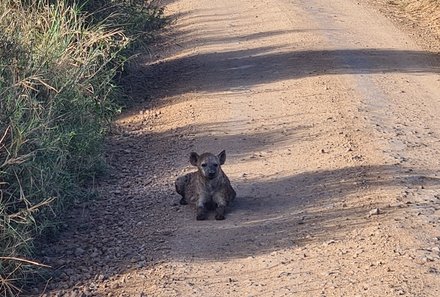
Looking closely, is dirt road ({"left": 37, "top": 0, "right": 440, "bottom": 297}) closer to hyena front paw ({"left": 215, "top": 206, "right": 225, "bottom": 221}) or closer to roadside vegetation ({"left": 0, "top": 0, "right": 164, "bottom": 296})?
hyena front paw ({"left": 215, "top": 206, "right": 225, "bottom": 221})

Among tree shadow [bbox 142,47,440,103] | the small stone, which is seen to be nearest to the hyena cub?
the small stone

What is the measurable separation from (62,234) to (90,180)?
1588 mm

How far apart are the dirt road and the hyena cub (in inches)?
5.2

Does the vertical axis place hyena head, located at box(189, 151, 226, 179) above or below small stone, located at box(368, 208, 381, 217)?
above

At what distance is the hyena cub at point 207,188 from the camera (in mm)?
9422

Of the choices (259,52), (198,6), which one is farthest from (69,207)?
(198,6)

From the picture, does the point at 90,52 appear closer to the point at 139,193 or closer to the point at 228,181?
the point at 139,193

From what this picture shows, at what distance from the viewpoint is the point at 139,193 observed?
10.4 metres

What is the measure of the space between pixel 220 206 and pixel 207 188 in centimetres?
26

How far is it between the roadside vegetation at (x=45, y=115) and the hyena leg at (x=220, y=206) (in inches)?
54.6

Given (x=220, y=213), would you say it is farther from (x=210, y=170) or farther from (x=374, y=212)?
(x=374, y=212)

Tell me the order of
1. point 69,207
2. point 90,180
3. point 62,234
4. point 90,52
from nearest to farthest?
point 62,234, point 69,207, point 90,180, point 90,52

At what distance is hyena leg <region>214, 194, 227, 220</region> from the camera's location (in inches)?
364

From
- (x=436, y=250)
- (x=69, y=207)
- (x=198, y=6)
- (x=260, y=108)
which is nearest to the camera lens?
(x=436, y=250)
